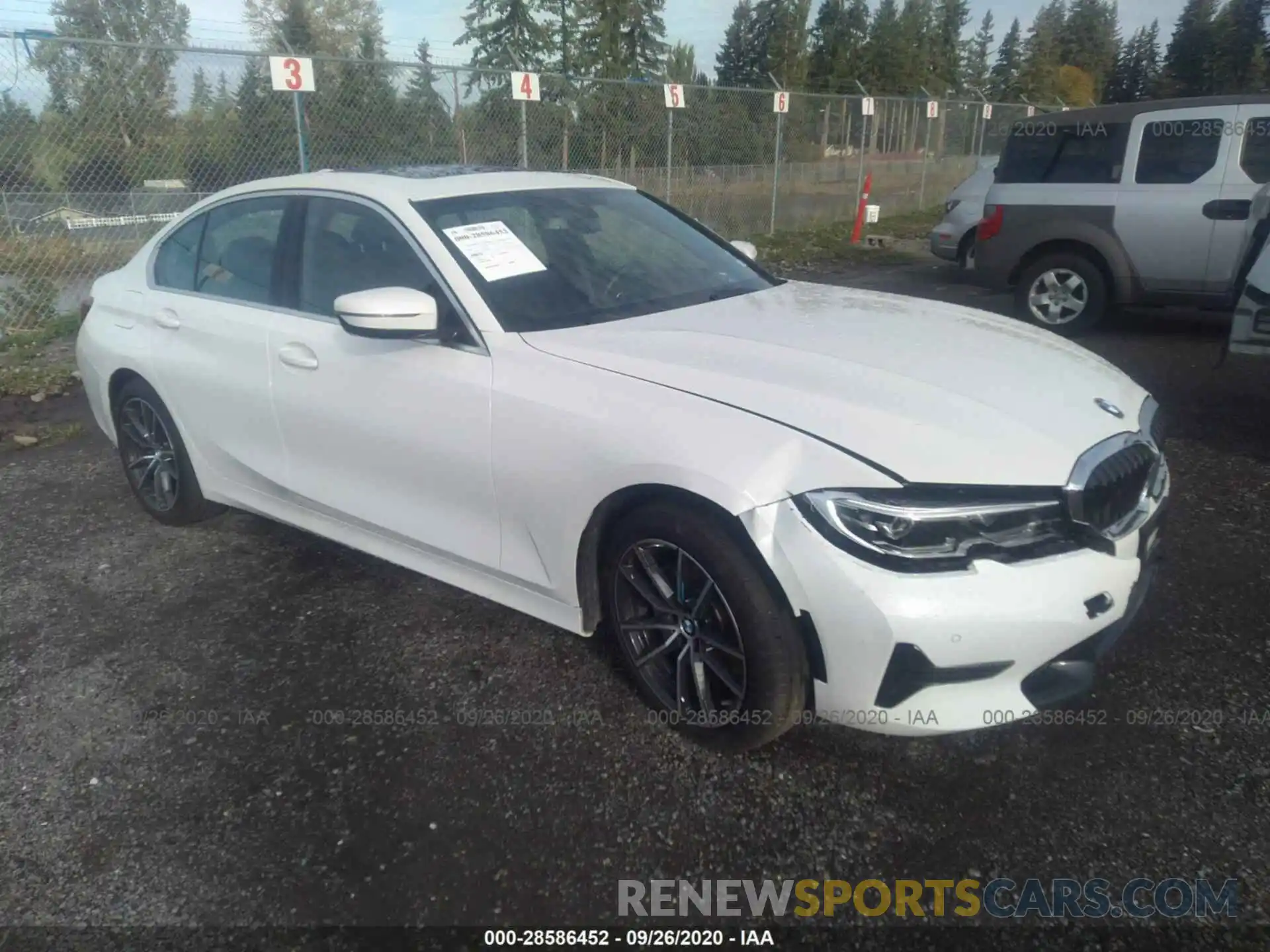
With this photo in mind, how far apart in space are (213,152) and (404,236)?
23.3 feet

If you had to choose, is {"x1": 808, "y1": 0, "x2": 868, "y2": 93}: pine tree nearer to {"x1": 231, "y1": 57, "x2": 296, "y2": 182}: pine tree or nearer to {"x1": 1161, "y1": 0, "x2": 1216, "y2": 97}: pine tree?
{"x1": 1161, "y1": 0, "x2": 1216, "y2": 97}: pine tree

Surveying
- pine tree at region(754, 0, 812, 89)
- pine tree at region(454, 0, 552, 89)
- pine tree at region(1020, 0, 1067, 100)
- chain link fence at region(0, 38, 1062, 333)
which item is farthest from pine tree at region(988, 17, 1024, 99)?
chain link fence at region(0, 38, 1062, 333)

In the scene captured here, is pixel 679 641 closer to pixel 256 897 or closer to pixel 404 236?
pixel 256 897

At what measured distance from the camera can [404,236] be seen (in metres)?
3.39

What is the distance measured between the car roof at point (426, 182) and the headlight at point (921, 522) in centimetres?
199

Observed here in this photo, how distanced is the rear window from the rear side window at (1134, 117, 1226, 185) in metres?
0.19

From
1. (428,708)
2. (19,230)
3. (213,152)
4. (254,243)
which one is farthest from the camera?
(213,152)

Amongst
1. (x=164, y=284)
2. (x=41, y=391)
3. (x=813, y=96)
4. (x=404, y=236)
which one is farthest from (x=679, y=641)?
(x=813, y=96)

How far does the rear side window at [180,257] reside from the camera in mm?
4312

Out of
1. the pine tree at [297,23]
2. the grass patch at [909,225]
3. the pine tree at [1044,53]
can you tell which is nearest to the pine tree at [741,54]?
the pine tree at [1044,53]

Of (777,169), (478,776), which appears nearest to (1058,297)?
(478,776)

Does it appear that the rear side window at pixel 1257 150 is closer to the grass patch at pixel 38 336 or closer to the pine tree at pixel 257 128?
the pine tree at pixel 257 128

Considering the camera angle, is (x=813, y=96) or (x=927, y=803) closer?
(x=927, y=803)

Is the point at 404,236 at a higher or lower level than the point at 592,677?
higher
